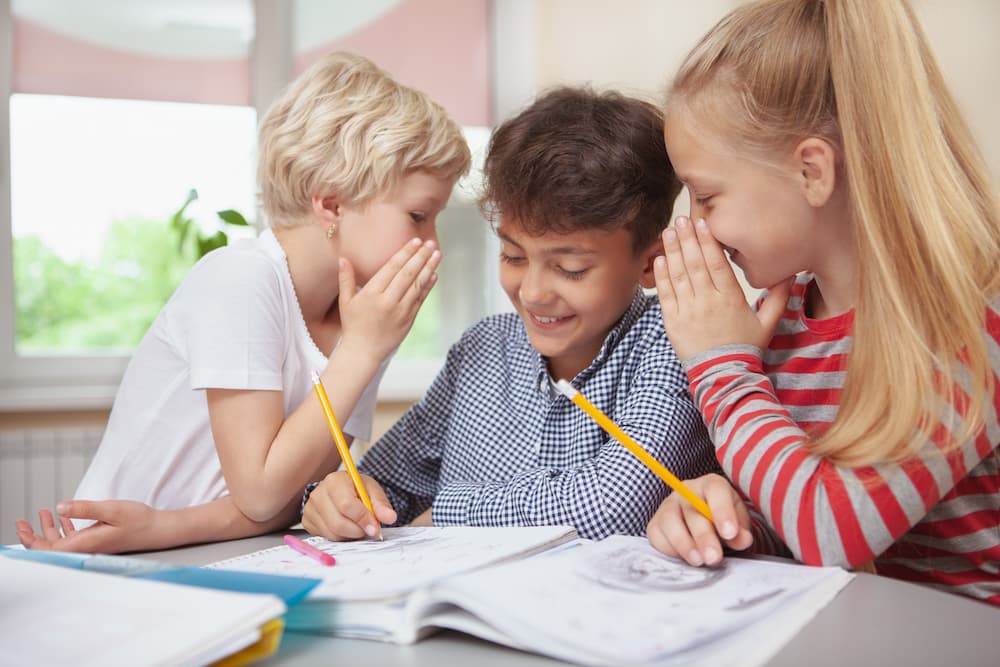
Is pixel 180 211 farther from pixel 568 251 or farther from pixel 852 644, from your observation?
pixel 852 644

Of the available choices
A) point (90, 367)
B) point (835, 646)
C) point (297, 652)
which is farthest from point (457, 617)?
point (90, 367)

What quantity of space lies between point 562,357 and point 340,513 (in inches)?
16.1

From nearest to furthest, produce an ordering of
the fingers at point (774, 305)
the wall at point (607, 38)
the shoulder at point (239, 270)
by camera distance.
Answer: the fingers at point (774, 305) < the shoulder at point (239, 270) < the wall at point (607, 38)

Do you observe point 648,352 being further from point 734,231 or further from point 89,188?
point 89,188

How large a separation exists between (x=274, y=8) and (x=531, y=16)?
85 centimetres

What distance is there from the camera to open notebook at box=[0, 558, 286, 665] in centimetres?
47

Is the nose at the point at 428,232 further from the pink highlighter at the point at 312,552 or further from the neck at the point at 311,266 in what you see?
the pink highlighter at the point at 312,552

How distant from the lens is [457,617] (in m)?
0.55

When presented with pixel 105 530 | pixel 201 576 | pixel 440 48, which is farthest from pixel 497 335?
pixel 440 48

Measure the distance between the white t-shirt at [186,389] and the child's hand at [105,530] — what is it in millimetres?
264

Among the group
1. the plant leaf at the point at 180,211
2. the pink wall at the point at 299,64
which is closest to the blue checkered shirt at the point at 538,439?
the plant leaf at the point at 180,211

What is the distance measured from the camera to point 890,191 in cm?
80

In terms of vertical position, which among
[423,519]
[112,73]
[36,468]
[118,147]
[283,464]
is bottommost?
[36,468]

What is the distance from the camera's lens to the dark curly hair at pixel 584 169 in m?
1.07
